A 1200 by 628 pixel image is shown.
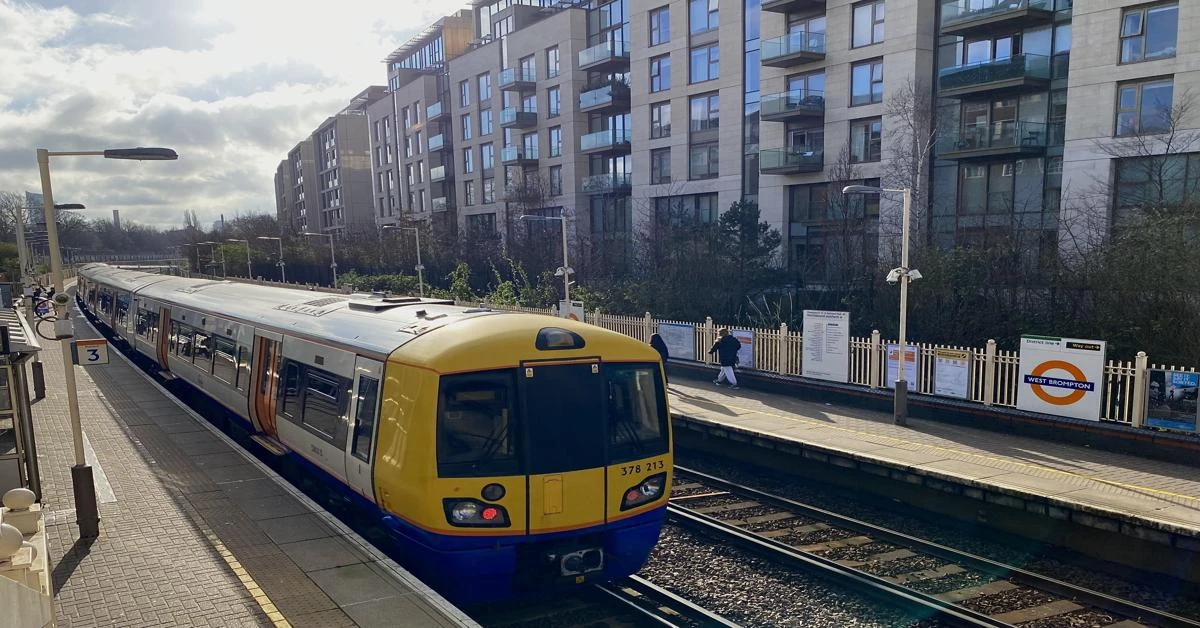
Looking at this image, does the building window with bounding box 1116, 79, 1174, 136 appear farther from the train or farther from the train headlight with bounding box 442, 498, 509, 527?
the train headlight with bounding box 442, 498, 509, 527

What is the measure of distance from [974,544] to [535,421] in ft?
22.5

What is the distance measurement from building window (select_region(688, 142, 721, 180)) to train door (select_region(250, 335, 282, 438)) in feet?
96.0

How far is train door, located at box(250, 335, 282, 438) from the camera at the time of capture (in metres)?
10.8

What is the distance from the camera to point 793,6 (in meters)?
32.9

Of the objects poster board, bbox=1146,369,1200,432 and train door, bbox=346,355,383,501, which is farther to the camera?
poster board, bbox=1146,369,1200,432

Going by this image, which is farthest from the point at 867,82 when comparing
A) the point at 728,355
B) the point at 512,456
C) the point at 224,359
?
the point at 512,456

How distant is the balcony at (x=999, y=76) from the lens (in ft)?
86.6

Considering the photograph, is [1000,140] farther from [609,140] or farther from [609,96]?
[609,96]

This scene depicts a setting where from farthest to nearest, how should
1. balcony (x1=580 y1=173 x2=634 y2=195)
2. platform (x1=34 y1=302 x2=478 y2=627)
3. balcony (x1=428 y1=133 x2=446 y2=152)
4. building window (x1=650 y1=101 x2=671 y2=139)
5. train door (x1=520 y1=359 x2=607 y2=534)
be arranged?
balcony (x1=428 y1=133 x2=446 y2=152)
balcony (x1=580 y1=173 x2=634 y2=195)
building window (x1=650 y1=101 x2=671 y2=139)
train door (x1=520 y1=359 x2=607 y2=534)
platform (x1=34 y1=302 x2=478 y2=627)

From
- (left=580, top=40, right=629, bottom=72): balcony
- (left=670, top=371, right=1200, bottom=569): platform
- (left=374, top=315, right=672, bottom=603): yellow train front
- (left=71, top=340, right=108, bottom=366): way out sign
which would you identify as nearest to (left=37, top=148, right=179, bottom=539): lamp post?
(left=71, top=340, right=108, bottom=366): way out sign

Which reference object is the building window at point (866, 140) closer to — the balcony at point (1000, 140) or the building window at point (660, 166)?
the balcony at point (1000, 140)

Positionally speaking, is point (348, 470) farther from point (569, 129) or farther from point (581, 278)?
point (569, 129)

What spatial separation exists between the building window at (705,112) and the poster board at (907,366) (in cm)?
2326

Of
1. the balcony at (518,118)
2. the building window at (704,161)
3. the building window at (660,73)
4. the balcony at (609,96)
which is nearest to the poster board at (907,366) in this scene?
the building window at (704,161)
